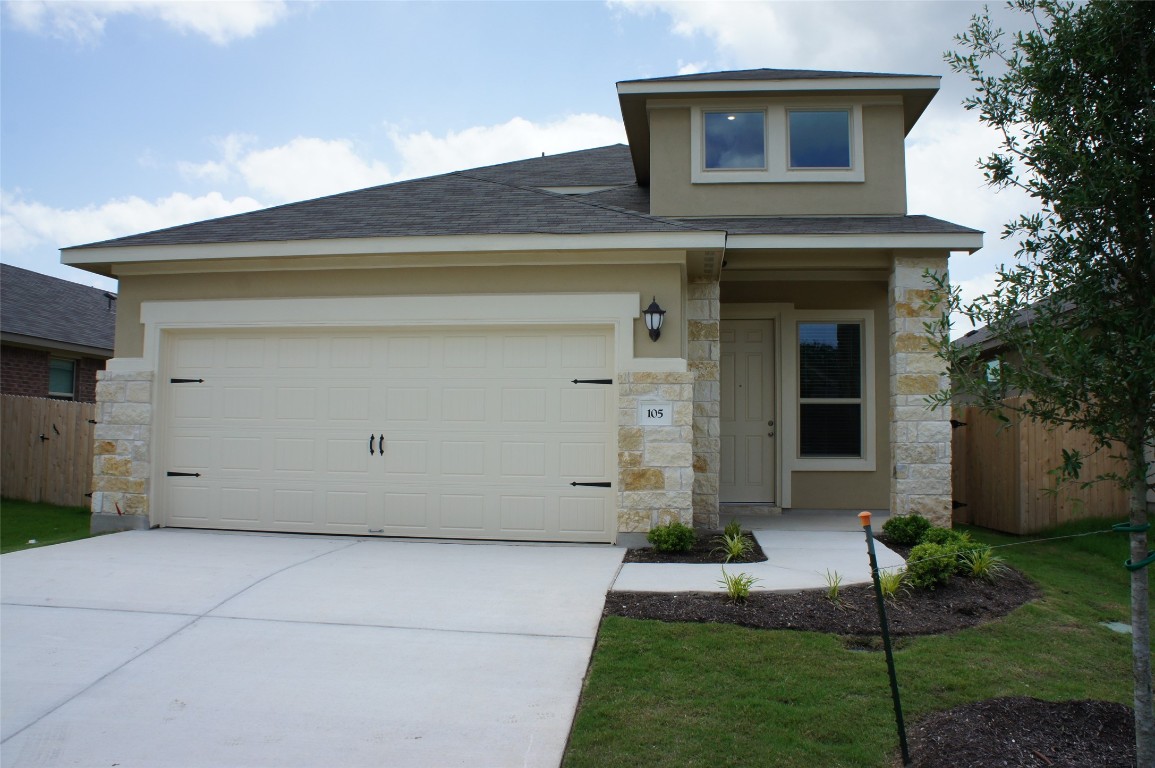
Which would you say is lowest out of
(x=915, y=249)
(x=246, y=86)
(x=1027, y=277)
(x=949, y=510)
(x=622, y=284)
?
(x=949, y=510)

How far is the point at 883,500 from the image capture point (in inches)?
408

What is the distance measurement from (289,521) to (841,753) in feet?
22.0

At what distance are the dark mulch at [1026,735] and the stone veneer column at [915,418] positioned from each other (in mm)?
4950

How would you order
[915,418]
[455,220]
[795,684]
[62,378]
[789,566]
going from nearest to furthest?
[795,684]
[789,566]
[455,220]
[915,418]
[62,378]

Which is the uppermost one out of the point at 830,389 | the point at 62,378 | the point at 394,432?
the point at 62,378

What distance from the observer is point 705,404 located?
29.9ft

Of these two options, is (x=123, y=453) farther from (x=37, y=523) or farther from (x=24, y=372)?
(x=24, y=372)

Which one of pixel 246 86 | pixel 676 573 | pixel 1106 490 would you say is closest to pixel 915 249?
pixel 1106 490

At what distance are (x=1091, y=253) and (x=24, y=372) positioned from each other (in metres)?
18.1

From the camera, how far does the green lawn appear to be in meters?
9.54

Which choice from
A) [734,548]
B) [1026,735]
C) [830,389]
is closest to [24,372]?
[734,548]

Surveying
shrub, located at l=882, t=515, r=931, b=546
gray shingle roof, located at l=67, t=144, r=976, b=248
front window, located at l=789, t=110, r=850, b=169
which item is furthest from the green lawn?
front window, located at l=789, t=110, r=850, b=169

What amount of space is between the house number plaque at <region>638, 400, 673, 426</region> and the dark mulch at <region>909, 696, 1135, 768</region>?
4.27 metres

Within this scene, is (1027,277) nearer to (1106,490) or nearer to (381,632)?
(381,632)
